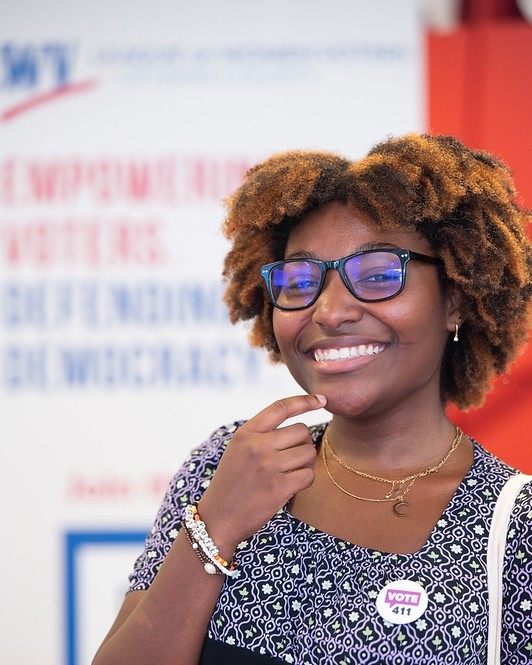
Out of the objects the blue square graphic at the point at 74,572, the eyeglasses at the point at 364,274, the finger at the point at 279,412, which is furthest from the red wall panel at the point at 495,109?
the finger at the point at 279,412

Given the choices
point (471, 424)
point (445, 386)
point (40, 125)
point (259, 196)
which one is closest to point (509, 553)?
point (445, 386)

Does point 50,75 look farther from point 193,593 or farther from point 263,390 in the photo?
point 193,593

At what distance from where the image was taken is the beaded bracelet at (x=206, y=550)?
1527 mm

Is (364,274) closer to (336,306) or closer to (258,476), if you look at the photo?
(336,306)

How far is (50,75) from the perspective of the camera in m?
3.04

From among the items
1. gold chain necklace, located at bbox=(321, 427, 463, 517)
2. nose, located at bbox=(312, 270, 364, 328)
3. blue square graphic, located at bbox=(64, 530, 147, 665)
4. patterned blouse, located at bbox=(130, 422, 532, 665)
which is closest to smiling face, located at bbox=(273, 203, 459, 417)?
nose, located at bbox=(312, 270, 364, 328)

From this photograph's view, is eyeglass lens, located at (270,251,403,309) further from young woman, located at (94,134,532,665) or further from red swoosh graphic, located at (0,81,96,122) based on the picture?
red swoosh graphic, located at (0,81,96,122)

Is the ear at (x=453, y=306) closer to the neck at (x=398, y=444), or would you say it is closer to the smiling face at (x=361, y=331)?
the smiling face at (x=361, y=331)

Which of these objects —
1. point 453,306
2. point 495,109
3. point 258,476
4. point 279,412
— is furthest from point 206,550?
point 495,109

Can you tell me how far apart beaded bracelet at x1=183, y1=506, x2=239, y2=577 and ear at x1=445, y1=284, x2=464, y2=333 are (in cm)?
62

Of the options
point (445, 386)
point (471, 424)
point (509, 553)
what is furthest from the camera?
point (471, 424)

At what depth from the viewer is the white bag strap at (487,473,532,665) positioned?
4.81 ft

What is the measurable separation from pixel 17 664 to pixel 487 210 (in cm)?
222

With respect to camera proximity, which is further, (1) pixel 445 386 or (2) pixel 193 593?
(1) pixel 445 386
